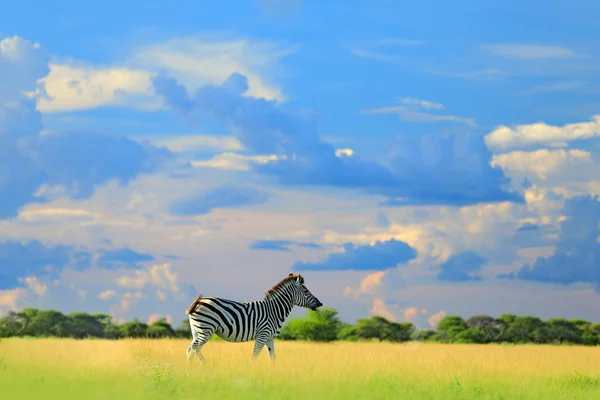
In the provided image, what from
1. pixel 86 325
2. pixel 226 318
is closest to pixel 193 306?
pixel 226 318

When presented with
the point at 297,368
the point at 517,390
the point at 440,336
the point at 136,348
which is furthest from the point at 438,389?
the point at 440,336

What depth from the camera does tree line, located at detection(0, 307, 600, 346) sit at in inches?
1726

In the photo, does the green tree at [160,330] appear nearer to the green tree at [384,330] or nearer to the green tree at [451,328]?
the green tree at [384,330]

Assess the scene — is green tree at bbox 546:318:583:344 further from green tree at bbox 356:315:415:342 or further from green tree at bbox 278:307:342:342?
green tree at bbox 278:307:342:342

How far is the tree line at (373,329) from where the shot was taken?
144 ft

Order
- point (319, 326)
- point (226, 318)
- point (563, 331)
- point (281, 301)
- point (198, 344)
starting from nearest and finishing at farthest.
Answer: point (198, 344), point (226, 318), point (281, 301), point (319, 326), point (563, 331)

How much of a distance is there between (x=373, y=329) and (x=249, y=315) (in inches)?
985

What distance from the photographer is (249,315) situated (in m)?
22.9

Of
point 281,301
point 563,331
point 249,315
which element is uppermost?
point 281,301

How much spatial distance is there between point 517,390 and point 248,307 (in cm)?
837

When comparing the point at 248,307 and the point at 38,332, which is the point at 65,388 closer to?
the point at 248,307

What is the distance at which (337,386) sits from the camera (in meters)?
18.6

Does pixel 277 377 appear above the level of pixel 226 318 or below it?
below

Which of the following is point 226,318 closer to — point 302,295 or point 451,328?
point 302,295
